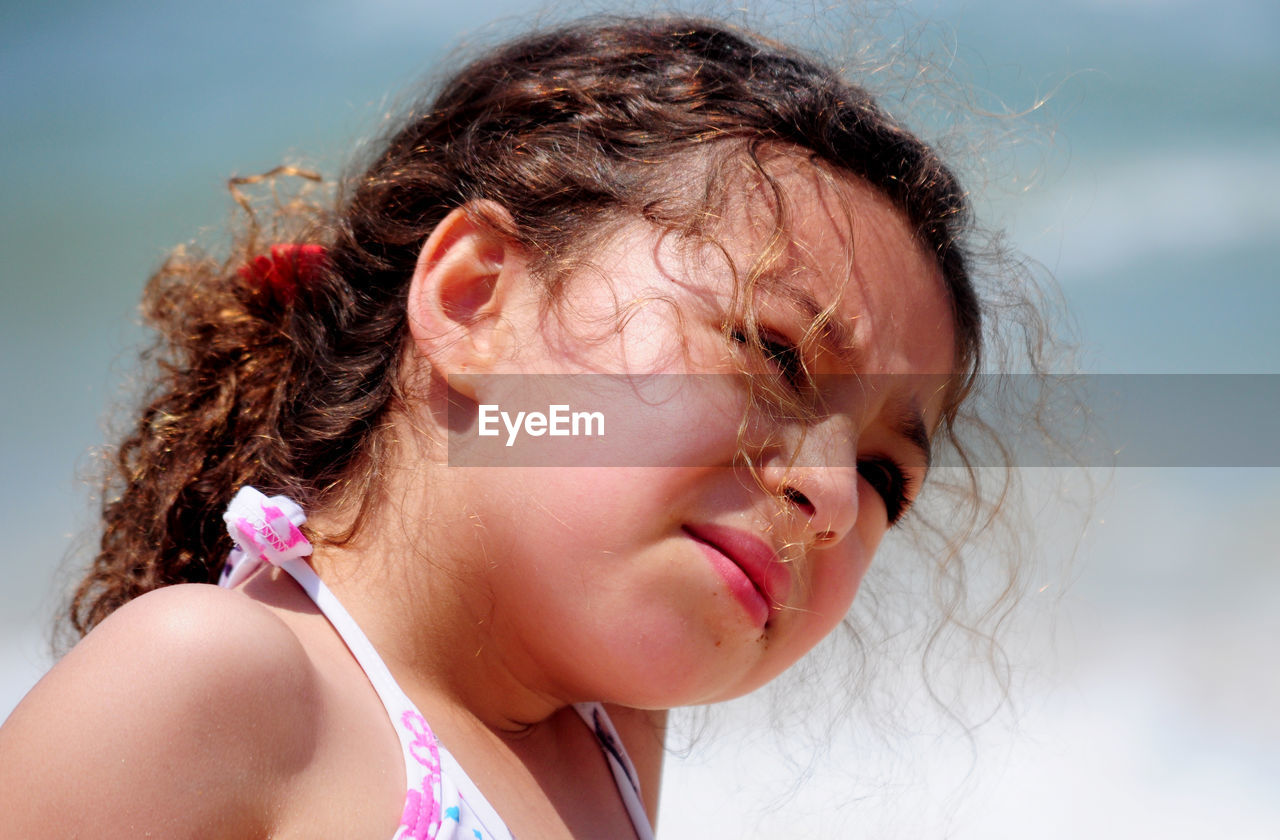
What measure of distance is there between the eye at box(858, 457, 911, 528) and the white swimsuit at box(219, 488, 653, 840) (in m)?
0.30

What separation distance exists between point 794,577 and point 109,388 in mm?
1266

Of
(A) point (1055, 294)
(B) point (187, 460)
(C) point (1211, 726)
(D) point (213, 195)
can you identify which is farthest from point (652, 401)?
(D) point (213, 195)

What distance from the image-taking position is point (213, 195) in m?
1.81

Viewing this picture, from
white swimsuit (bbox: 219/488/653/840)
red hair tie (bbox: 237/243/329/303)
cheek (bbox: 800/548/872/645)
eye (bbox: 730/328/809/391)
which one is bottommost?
cheek (bbox: 800/548/872/645)

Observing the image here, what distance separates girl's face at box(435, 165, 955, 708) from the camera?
1.84ft

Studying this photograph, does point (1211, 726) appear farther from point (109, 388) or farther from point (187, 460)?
point (109, 388)

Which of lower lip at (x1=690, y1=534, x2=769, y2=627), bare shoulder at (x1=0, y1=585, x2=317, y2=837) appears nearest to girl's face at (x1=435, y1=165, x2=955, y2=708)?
lower lip at (x1=690, y1=534, x2=769, y2=627)

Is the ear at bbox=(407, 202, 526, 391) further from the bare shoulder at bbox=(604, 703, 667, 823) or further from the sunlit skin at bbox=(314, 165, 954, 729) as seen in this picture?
the bare shoulder at bbox=(604, 703, 667, 823)

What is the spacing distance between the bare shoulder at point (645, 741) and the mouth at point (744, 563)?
25cm

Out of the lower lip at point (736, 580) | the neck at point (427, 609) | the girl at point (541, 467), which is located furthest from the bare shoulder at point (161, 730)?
the lower lip at point (736, 580)

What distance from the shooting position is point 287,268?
79 cm

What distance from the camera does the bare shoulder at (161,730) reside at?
16.5 inches

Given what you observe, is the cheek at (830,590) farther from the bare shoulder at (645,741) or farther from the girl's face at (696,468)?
the bare shoulder at (645,741)

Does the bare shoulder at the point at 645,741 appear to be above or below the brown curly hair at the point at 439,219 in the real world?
below
